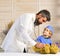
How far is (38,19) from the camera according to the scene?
1586 millimetres

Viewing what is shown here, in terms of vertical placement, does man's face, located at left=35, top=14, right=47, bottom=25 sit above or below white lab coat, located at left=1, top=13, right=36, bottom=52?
above

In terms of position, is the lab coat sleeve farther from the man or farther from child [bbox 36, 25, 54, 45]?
child [bbox 36, 25, 54, 45]

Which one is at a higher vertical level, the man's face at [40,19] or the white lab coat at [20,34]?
the man's face at [40,19]

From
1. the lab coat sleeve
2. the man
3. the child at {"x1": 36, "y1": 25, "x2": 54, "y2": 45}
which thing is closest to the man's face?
the man

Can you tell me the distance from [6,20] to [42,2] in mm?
478

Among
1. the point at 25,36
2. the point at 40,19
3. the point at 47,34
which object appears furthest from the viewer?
the point at 47,34

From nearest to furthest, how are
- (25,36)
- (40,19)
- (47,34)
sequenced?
(25,36) < (40,19) < (47,34)

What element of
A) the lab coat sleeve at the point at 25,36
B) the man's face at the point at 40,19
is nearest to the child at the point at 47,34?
the man's face at the point at 40,19

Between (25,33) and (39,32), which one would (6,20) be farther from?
(25,33)

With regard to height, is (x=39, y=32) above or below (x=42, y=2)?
below

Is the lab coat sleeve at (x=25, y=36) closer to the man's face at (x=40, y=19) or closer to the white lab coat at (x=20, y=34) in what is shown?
the white lab coat at (x=20, y=34)

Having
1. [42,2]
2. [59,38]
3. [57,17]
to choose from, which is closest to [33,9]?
[42,2]

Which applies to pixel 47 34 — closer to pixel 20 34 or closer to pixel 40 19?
pixel 40 19

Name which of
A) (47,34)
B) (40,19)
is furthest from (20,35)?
(47,34)
